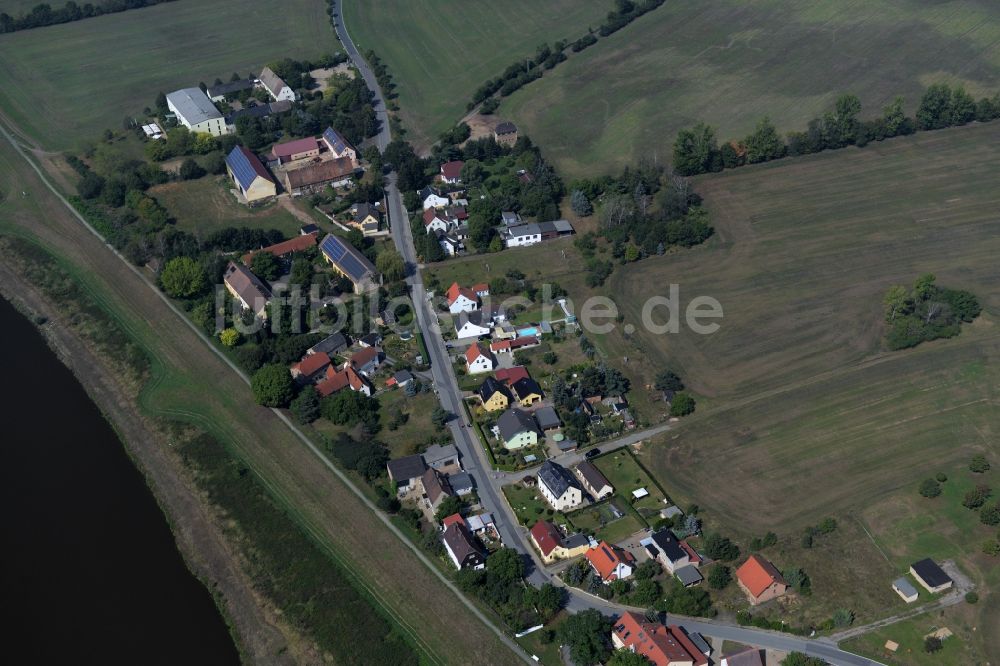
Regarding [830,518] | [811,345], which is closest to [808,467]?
[830,518]

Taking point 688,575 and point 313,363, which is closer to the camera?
point 688,575

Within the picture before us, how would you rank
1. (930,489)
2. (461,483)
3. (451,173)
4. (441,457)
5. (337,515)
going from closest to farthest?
(930,489) → (337,515) → (461,483) → (441,457) → (451,173)

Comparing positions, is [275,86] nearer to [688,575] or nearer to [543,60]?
[543,60]

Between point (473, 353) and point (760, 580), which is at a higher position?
point (473, 353)

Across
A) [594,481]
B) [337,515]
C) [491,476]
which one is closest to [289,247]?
[337,515]

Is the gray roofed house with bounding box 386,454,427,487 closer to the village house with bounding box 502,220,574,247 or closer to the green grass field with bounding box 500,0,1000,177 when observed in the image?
the village house with bounding box 502,220,574,247

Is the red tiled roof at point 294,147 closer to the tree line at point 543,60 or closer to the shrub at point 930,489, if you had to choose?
the tree line at point 543,60

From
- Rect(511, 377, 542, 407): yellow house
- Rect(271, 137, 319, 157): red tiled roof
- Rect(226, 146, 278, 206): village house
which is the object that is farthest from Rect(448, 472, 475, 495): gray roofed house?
Rect(271, 137, 319, 157): red tiled roof
